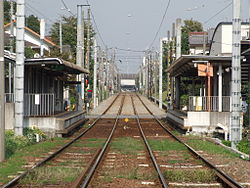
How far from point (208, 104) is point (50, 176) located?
14.5 meters

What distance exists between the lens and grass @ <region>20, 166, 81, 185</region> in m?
9.39

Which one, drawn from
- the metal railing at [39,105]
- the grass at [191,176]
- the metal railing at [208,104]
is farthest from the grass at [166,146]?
the metal railing at [39,105]

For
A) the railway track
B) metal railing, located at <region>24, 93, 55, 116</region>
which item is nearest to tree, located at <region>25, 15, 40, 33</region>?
metal railing, located at <region>24, 93, 55, 116</region>

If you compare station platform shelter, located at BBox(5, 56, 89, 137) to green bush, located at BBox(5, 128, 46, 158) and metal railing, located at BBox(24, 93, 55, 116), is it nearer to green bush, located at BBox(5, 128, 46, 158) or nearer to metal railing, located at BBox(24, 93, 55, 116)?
metal railing, located at BBox(24, 93, 55, 116)

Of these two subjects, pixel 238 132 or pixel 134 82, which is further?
pixel 134 82

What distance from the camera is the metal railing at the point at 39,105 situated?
2112cm

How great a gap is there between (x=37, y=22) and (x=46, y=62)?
8157 cm

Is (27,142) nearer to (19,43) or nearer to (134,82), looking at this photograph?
(19,43)

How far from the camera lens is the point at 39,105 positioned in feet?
73.6

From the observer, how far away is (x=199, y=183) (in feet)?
30.9

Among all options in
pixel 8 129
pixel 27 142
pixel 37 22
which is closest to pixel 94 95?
pixel 8 129

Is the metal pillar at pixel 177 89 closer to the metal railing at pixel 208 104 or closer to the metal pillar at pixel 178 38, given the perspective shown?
the metal pillar at pixel 178 38

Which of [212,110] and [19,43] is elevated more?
[19,43]

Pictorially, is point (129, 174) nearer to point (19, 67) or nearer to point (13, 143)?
point (13, 143)
